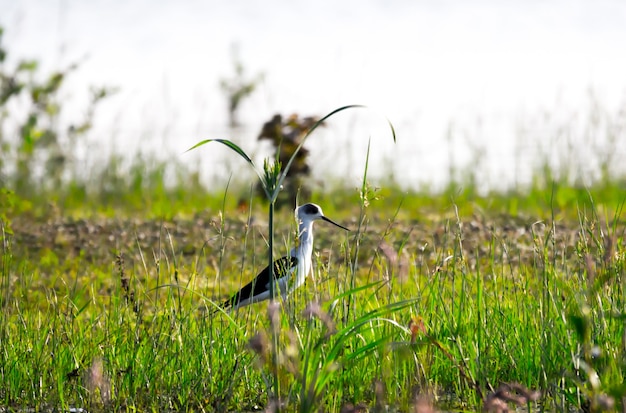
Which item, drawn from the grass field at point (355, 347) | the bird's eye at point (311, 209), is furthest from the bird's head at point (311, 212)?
the grass field at point (355, 347)

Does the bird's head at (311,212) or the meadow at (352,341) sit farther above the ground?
the bird's head at (311,212)

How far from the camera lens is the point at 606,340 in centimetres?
327

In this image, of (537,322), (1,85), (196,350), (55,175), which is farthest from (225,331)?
(55,175)

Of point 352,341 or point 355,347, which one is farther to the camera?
point 352,341

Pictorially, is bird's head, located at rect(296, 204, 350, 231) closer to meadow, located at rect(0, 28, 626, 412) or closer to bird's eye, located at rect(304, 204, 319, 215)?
bird's eye, located at rect(304, 204, 319, 215)

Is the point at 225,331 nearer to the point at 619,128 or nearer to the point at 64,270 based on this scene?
the point at 64,270

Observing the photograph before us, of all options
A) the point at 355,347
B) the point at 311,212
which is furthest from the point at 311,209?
the point at 355,347

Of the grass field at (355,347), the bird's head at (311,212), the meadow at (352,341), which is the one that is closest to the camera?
the meadow at (352,341)

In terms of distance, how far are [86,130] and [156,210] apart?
1793 millimetres

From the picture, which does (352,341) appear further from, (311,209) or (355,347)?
(311,209)

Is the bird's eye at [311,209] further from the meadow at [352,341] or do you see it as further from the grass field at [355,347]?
the grass field at [355,347]

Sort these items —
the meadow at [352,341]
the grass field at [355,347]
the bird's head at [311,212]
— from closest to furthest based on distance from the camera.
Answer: the meadow at [352,341] < the grass field at [355,347] < the bird's head at [311,212]

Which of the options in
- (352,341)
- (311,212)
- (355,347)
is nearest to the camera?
(355,347)

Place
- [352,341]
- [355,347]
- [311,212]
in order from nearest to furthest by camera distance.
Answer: [355,347], [352,341], [311,212]
